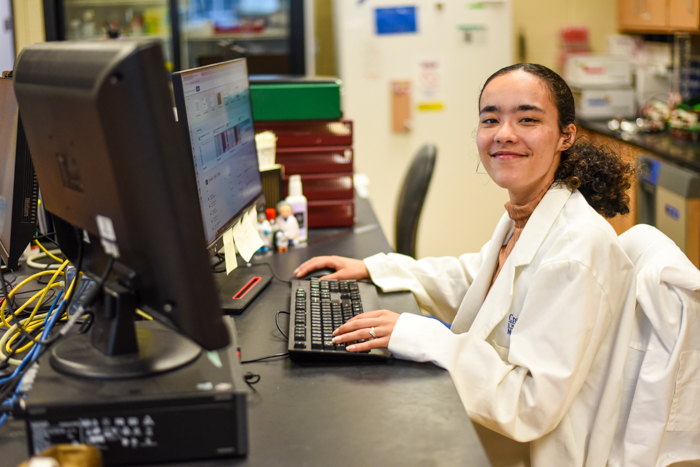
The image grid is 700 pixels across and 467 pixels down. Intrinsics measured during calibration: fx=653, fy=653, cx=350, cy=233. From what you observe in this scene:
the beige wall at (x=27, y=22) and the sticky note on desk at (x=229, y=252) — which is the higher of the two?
the beige wall at (x=27, y=22)

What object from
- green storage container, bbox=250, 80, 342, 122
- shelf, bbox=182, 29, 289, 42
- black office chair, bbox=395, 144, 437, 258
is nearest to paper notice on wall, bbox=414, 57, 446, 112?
shelf, bbox=182, 29, 289, 42

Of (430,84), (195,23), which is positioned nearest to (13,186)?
(430,84)

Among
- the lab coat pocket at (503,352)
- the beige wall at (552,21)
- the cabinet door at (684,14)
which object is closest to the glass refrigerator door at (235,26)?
the beige wall at (552,21)

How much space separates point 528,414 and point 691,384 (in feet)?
0.97

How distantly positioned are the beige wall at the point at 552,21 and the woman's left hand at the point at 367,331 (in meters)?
3.40

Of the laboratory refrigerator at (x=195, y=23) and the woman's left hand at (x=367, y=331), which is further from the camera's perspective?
the laboratory refrigerator at (x=195, y=23)

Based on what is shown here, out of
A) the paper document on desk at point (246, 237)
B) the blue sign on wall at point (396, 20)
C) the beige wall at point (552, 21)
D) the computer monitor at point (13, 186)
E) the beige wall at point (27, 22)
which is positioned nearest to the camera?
the computer monitor at point (13, 186)

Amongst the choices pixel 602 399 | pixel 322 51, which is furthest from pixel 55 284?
pixel 322 51

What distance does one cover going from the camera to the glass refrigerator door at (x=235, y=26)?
4.29 metres

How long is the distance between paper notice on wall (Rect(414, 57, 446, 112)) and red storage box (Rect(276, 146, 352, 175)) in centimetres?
166

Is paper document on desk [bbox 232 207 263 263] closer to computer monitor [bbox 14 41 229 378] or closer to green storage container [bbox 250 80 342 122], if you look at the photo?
green storage container [bbox 250 80 342 122]

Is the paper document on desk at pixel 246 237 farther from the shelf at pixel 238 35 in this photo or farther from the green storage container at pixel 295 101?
the shelf at pixel 238 35

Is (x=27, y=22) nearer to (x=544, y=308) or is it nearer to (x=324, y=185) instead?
(x=324, y=185)

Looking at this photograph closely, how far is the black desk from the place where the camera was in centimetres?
81
